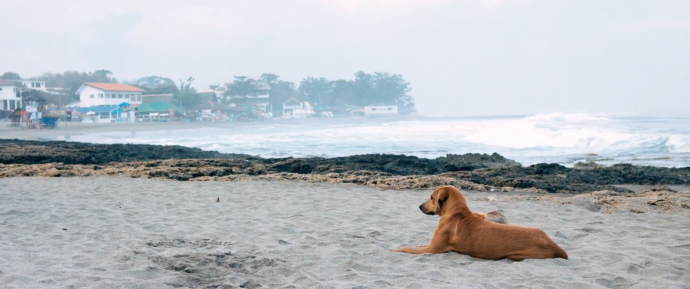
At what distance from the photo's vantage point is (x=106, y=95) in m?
62.9

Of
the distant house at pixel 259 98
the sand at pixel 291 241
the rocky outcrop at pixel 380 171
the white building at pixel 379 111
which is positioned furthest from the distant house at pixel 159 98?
the sand at pixel 291 241

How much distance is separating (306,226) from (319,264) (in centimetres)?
176

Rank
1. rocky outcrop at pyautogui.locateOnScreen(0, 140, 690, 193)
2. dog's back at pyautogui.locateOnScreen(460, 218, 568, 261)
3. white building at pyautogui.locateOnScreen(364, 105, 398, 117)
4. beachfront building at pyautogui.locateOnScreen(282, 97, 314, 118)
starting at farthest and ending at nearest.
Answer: white building at pyautogui.locateOnScreen(364, 105, 398, 117) < beachfront building at pyautogui.locateOnScreen(282, 97, 314, 118) < rocky outcrop at pyautogui.locateOnScreen(0, 140, 690, 193) < dog's back at pyautogui.locateOnScreen(460, 218, 568, 261)

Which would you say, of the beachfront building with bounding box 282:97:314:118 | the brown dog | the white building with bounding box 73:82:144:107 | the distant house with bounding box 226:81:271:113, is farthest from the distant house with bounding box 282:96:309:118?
the brown dog

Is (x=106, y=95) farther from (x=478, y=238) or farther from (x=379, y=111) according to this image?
(x=478, y=238)

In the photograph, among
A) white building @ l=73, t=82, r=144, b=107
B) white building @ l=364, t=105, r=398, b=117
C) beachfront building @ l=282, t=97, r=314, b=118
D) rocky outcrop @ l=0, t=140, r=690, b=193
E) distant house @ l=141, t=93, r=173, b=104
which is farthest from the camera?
white building @ l=364, t=105, r=398, b=117

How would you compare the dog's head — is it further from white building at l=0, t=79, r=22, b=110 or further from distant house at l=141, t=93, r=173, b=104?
distant house at l=141, t=93, r=173, b=104

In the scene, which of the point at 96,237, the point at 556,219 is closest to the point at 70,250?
the point at 96,237

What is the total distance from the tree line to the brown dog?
87956mm

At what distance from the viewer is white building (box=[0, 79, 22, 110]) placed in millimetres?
55688

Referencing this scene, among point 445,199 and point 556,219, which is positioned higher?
point 445,199

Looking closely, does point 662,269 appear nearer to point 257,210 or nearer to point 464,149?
point 257,210

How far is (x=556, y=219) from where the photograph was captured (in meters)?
6.39

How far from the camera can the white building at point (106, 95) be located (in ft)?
207
